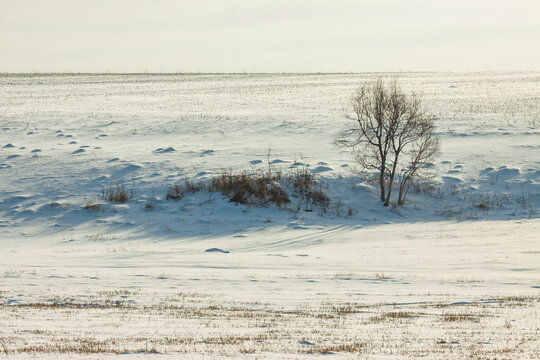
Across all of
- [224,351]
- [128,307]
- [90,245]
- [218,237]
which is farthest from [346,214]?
[224,351]

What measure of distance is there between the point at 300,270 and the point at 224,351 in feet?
29.7

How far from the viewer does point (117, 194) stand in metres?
26.3

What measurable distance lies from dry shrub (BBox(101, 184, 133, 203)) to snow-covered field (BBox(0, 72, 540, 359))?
33cm

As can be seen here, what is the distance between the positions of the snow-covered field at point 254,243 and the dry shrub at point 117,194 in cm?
33

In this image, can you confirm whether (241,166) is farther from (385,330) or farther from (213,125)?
(385,330)

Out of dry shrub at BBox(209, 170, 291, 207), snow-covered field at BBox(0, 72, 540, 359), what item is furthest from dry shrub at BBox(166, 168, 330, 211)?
snow-covered field at BBox(0, 72, 540, 359)

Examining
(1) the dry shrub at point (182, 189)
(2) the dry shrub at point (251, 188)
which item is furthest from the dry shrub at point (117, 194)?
(2) the dry shrub at point (251, 188)

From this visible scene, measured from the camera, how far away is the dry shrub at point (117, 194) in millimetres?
26172

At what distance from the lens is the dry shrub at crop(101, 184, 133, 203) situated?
85.9 ft

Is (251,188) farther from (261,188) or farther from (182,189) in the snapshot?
(182,189)

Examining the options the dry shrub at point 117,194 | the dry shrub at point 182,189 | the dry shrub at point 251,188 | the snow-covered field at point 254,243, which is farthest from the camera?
the dry shrub at point 182,189

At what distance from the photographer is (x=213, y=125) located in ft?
132

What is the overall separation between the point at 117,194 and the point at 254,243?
298 inches

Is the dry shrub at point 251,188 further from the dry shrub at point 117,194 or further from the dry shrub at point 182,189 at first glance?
the dry shrub at point 117,194
